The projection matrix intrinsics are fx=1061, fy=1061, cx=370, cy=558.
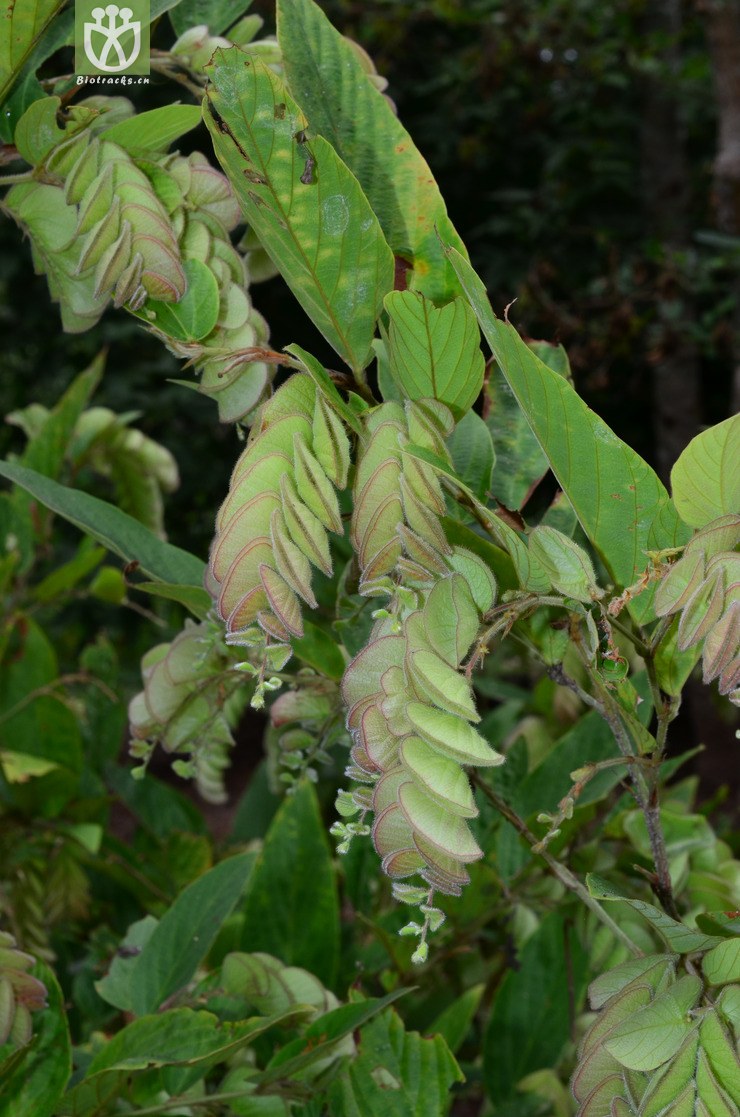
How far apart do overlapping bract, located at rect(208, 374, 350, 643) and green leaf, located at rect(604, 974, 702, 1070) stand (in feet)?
0.58

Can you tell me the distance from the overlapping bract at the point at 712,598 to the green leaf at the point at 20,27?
35 cm

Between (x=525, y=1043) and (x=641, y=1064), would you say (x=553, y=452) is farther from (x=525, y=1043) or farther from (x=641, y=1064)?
(x=525, y=1043)

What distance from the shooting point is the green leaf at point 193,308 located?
447 mm

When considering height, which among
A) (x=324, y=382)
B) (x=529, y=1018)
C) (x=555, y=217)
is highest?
(x=324, y=382)

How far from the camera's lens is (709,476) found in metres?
0.37

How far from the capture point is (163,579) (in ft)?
1.88

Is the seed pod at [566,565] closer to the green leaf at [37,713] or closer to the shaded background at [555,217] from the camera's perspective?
the green leaf at [37,713]

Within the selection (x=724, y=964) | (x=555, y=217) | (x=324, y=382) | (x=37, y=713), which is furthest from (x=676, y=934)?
(x=555, y=217)

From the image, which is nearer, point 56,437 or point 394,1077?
point 394,1077

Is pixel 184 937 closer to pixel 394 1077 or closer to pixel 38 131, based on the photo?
pixel 394 1077

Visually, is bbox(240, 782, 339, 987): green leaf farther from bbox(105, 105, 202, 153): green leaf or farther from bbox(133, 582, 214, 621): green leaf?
bbox(105, 105, 202, 153): green leaf

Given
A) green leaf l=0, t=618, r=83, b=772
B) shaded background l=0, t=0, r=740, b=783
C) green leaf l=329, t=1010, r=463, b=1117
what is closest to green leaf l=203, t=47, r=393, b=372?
green leaf l=329, t=1010, r=463, b=1117

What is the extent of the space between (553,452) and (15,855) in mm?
829

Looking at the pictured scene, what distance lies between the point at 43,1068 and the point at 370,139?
0.49 meters
